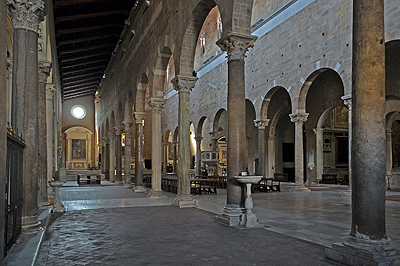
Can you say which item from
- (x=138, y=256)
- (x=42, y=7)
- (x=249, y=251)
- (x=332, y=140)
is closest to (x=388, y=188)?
(x=332, y=140)

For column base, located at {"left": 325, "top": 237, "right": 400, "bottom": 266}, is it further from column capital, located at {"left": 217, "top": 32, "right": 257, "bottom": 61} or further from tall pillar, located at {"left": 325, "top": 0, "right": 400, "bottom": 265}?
column capital, located at {"left": 217, "top": 32, "right": 257, "bottom": 61}

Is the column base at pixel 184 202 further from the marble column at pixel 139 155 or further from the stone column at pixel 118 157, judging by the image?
the stone column at pixel 118 157

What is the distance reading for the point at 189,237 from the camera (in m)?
5.99

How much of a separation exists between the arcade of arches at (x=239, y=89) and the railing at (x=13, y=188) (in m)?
0.34

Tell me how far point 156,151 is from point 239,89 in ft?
18.8

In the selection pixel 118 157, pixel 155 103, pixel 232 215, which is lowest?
pixel 232 215

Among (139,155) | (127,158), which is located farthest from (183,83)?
(127,158)

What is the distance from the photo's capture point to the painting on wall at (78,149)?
38938 millimetres

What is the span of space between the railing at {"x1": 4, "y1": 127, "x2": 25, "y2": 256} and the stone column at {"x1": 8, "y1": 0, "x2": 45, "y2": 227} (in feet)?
0.72

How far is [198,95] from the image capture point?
2564 centimetres

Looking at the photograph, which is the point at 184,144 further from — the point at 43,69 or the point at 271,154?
the point at 271,154

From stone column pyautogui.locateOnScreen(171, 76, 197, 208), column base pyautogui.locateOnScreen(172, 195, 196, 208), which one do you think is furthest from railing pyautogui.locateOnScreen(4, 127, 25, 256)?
stone column pyautogui.locateOnScreen(171, 76, 197, 208)

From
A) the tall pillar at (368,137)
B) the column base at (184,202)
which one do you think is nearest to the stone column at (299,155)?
the column base at (184,202)

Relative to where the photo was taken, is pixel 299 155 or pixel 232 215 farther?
pixel 299 155
